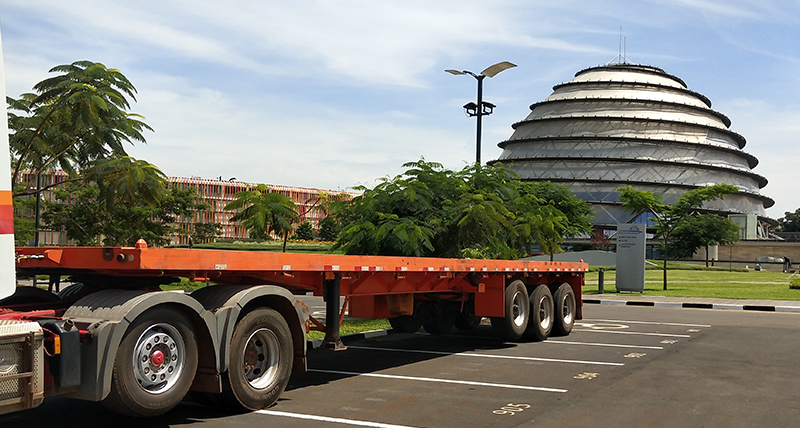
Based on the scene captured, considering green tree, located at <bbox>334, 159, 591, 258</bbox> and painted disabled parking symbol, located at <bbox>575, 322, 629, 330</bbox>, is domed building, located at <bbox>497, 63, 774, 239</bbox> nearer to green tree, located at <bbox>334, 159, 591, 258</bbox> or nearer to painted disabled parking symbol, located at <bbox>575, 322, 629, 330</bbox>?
green tree, located at <bbox>334, 159, 591, 258</bbox>

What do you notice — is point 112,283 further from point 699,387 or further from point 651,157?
point 651,157

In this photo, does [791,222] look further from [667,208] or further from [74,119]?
[74,119]

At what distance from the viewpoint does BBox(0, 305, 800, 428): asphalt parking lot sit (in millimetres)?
7637

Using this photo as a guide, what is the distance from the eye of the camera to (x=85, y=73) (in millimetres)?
16562

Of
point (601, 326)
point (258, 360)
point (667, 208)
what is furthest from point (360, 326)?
point (667, 208)

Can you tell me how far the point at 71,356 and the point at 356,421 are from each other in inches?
113

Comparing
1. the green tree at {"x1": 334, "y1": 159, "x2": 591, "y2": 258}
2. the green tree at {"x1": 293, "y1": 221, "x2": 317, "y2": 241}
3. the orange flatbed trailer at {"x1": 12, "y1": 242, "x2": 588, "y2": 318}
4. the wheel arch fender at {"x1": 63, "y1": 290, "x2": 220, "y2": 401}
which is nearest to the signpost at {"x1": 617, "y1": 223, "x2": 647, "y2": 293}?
the green tree at {"x1": 334, "y1": 159, "x2": 591, "y2": 258}

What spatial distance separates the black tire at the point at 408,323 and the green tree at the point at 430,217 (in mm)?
2083

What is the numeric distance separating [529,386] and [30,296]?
595cm

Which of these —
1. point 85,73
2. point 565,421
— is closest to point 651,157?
point 85,73

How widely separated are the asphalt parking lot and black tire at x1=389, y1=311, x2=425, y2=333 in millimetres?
274

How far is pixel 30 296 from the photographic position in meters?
7.93

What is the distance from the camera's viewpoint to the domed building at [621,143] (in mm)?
84375

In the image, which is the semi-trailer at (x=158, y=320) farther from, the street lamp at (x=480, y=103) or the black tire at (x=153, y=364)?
the street lamp at (x=480, y=103)
